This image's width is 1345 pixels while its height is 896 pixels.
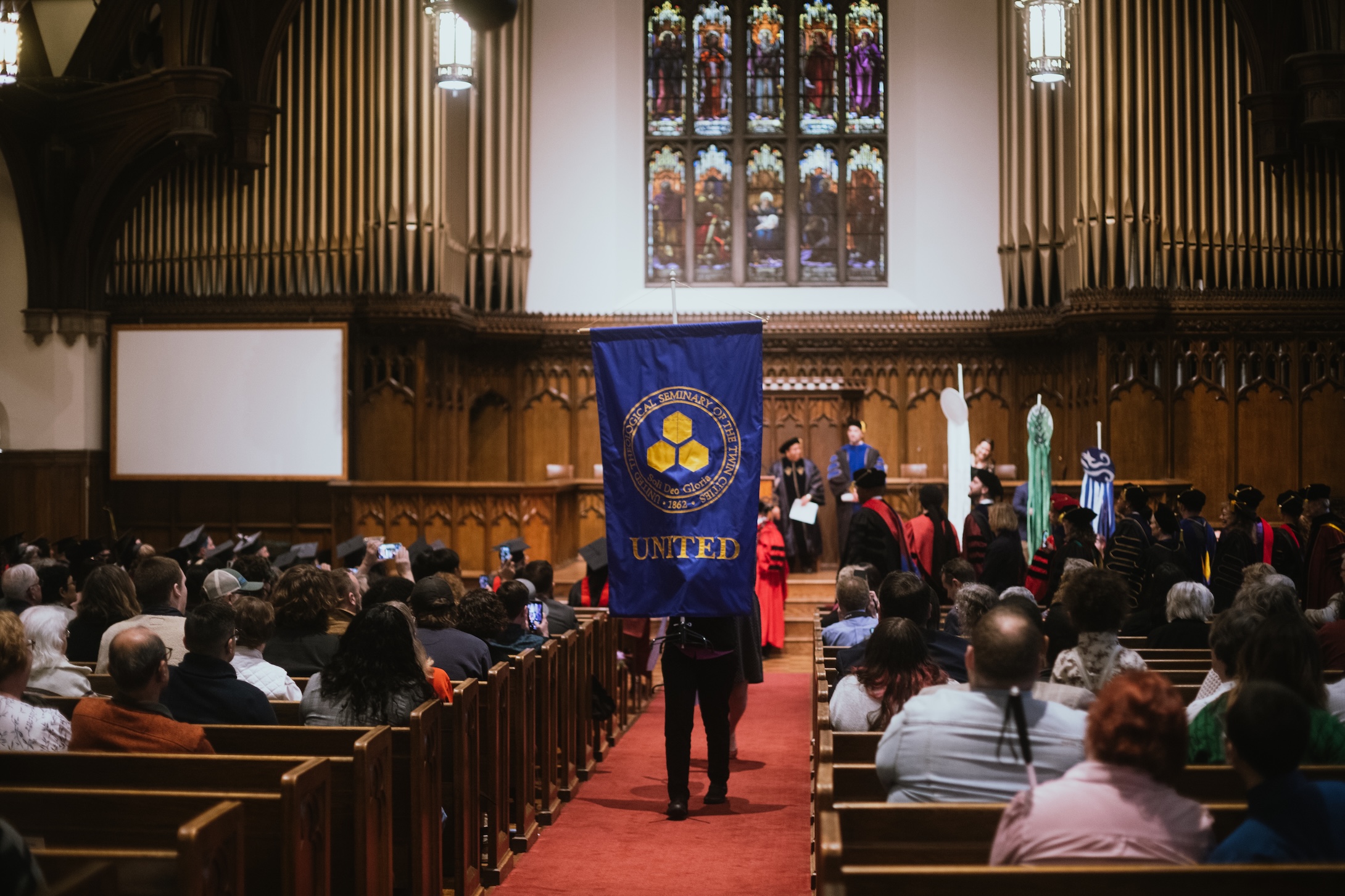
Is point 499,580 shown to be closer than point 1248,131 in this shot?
Yes

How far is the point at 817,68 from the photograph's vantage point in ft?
54.8

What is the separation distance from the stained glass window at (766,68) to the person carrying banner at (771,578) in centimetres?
747

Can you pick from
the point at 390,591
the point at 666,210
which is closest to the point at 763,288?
the point at 666,210

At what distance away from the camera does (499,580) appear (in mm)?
7805

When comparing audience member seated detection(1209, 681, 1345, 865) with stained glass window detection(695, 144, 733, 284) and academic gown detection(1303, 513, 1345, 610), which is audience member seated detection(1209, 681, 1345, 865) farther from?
stained glass window detection(695, 144, 733, 284)

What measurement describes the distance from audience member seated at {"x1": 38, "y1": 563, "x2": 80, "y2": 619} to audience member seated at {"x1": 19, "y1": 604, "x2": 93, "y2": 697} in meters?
1.93

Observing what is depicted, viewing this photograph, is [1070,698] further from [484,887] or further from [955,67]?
[955,67]

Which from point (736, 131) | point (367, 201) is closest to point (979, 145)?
point (736, 131)

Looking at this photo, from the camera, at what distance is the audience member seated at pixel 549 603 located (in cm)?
724

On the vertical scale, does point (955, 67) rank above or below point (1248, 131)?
above

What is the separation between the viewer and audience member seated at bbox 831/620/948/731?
456cm

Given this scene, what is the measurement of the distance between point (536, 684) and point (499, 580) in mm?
1892

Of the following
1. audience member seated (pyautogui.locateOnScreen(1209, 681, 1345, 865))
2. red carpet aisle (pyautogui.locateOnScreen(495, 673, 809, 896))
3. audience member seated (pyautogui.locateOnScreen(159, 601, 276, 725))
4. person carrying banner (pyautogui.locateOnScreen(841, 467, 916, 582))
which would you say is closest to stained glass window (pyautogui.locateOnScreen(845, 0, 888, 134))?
person carrying banner (pyautogui.locateOnScreen(841, 467, 916, 582))

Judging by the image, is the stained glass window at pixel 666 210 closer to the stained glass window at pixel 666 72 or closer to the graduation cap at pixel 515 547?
the stained glass window at pixel 666 72
